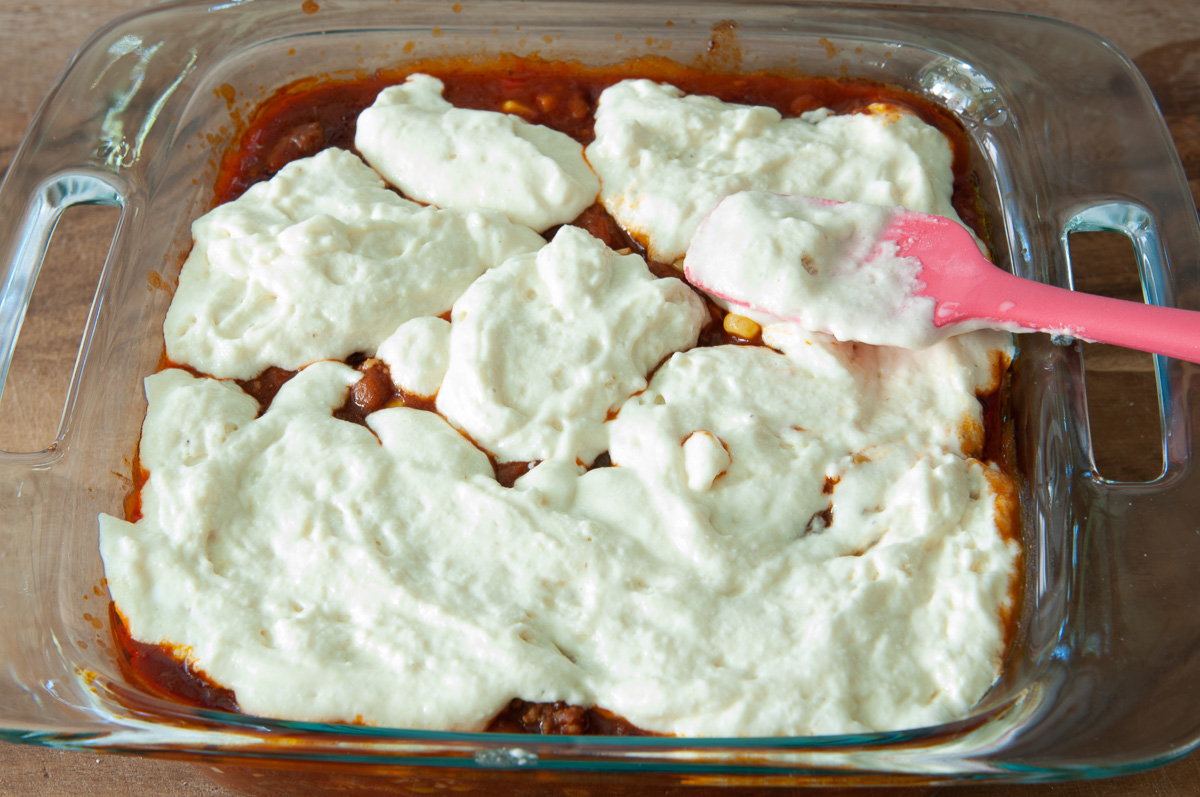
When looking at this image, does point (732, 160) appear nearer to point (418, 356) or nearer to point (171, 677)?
point (418, 356)

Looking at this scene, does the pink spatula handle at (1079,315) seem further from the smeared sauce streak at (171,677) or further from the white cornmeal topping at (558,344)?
the smeared sauce streak at (171,677)

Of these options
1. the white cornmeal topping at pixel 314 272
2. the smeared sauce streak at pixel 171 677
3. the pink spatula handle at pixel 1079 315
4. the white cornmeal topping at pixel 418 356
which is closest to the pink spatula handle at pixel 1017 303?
the pink spatula handle at pixel 1079 315

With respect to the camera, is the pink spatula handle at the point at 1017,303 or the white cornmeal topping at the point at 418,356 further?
the white cornmeal topping at the point at 418,356

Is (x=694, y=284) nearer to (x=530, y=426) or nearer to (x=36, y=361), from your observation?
(x=530, y=426)

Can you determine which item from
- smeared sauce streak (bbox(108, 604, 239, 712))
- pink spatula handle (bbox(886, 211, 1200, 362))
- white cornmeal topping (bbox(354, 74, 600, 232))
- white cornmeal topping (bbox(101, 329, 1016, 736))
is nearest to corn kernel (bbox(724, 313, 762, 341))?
white cornmeal topping (bbox(101, 329, 1016, 736))

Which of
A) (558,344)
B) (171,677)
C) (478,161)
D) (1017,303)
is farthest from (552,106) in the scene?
(171,677)

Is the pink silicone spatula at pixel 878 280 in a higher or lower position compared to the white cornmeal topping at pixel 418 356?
higher
